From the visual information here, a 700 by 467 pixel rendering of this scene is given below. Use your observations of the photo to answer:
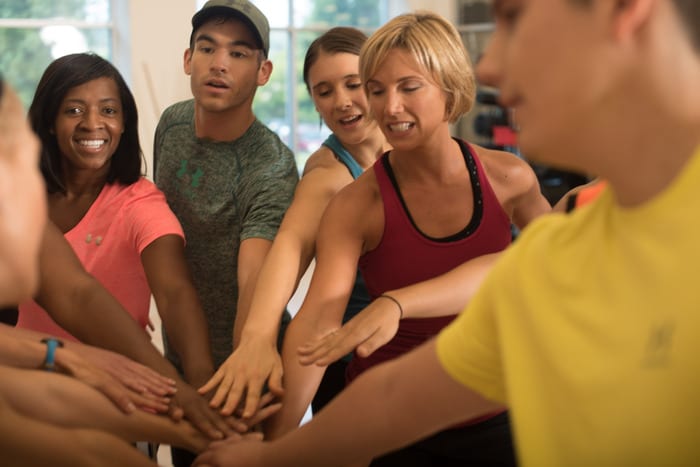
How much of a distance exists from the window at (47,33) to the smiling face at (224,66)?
2255mm

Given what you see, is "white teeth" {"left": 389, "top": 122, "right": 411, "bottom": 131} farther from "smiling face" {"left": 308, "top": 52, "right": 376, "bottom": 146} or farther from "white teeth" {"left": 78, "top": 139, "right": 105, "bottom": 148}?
"white teeth" {"left": 78, "top": 139, "right": 105, "bottom": 148}

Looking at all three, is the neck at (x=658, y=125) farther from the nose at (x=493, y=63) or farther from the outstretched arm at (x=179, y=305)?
the outstretched arm at (x=179, y=305)

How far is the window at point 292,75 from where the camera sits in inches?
196

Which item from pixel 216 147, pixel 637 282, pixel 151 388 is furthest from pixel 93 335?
pixel 637 282

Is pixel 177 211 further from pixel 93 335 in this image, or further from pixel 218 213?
pixel 93 335

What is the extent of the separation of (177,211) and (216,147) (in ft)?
0.58

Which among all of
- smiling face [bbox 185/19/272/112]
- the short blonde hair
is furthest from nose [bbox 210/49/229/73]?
the short blonde hair

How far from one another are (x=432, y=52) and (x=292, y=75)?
3.29 m

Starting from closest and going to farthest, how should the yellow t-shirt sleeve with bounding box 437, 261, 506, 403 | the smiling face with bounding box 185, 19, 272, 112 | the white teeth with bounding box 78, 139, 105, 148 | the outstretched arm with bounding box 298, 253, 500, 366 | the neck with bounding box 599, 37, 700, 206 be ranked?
the neck with bounding box 599, 37, 700, 206
the yellow t-shirt sleeve with bounding box 437, 261, 506, 403
the outstretched arm with bounding box 298, 253, 500, 366
the white teeth with bounding box 78, 139, 105, 148
the smiling face with bounding box 185, 19, 272, 112

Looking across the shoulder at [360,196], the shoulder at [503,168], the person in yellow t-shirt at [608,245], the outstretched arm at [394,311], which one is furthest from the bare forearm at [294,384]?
the person in yellow t-shirt at [608,245]

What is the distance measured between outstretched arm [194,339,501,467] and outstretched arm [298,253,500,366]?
238 millimetres

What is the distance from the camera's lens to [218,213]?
2.07m

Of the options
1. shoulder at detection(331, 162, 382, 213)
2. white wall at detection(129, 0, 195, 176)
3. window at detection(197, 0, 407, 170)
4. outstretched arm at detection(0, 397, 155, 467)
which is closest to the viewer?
outstretched arm at detection(0, 397, 155, 467)

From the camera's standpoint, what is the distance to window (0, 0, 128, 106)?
4309mm
